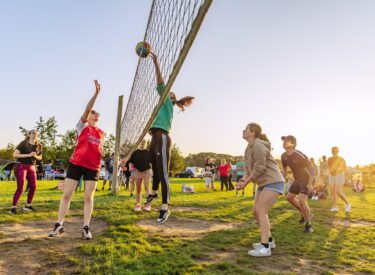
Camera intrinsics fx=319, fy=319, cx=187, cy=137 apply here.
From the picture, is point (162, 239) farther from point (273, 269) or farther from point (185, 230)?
point (273, 269)

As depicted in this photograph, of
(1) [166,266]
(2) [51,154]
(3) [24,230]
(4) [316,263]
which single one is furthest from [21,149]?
(2) [51,154]

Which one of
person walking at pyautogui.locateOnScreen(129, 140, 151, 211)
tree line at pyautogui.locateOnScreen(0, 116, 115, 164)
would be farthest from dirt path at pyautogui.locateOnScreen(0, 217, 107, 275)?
tree line at pyautogui.locateOnScreen(0, 116, 115, 164)

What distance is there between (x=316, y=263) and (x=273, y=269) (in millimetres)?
696

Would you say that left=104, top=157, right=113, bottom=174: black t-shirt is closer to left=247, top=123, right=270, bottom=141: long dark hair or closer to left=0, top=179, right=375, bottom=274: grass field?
left=0, top=179, right=375, bottom=274: grass field

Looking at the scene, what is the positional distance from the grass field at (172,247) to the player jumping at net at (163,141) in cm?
49

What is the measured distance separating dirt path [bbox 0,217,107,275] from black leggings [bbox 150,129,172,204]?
1076 mm

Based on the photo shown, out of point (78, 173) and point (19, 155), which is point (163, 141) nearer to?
point (78, 173)

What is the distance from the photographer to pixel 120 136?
35.2 feet

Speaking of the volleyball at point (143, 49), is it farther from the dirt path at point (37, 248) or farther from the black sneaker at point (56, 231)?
the black sneaker at point (56, 231)

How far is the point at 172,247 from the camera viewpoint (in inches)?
152

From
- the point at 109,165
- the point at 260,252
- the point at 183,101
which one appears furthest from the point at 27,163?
the point at 109,165

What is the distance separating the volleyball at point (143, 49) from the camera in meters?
6.58

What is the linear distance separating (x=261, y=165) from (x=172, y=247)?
1481 mm

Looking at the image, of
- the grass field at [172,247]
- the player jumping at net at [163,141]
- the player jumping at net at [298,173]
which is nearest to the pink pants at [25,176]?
the grass field at [172,247]
